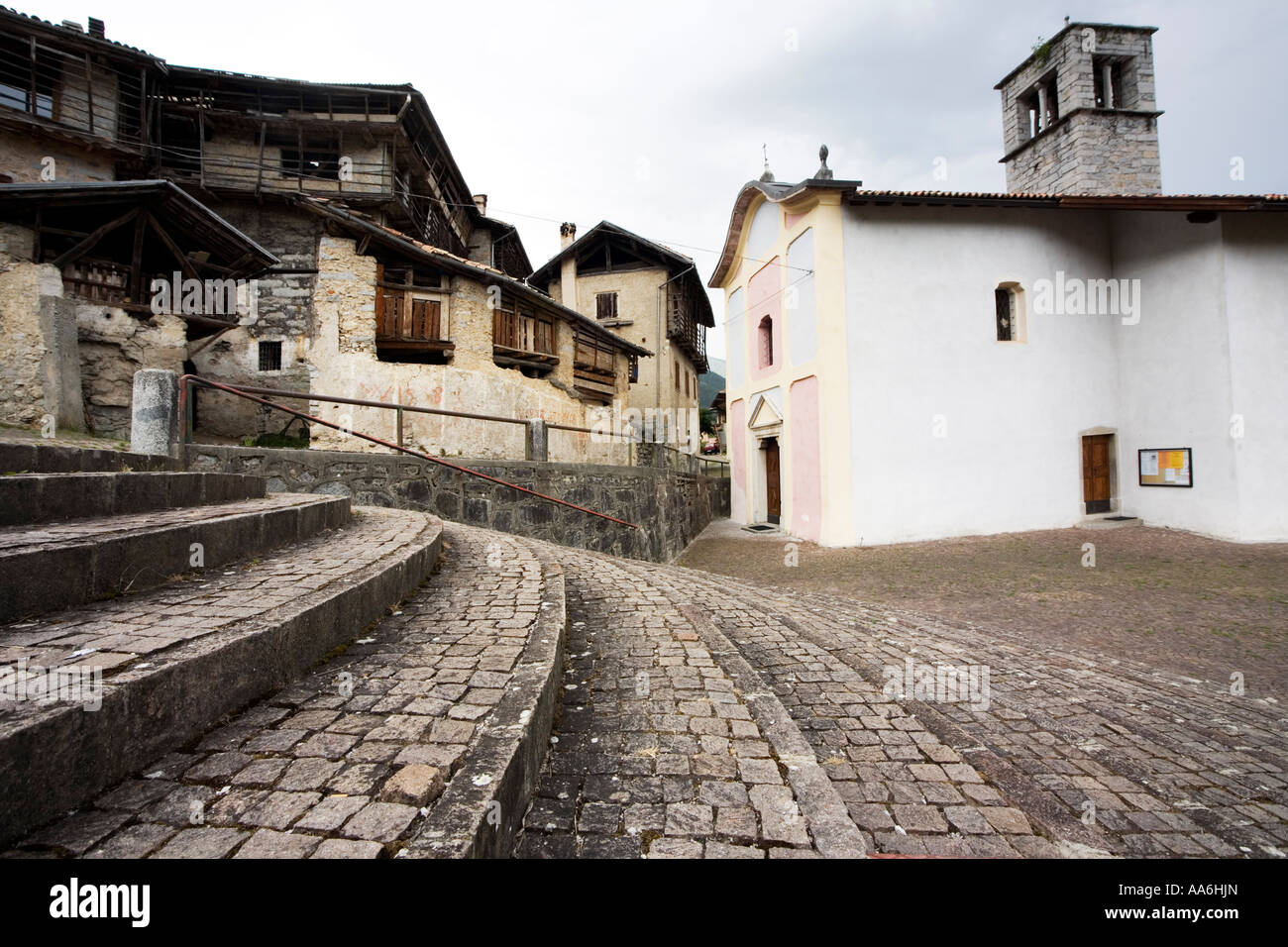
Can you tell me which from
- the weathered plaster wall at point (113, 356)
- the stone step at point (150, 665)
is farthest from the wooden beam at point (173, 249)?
the stone step at point (150, 665)

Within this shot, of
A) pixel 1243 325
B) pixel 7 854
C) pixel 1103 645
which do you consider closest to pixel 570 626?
pixel 7 854

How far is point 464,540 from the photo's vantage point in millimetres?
6191

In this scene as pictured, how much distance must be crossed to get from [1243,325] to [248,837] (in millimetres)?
17433

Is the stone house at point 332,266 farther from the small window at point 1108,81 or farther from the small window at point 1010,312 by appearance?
the small window at point 1108,81

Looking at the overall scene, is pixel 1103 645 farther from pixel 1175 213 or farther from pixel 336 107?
pixel 336 107

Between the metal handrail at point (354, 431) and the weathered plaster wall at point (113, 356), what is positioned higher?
the weathered plaster wall at point (113, 356)

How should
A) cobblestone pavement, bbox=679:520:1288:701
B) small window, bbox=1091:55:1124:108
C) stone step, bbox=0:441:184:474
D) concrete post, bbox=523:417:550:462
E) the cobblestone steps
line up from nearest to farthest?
the cobblestone steps
stone step, bbox=0:441:184:474
cobblestone pavement, bbox=679:520:1288:701
concrete post, bbox=523:417:550:462
small window, bbox=1091:55:1124:108

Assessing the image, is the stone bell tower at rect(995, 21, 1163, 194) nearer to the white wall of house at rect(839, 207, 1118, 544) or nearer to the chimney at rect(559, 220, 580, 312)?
the white wall of house at rect(839, 207, 1118, 544)

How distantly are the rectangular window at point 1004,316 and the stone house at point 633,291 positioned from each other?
609 inches

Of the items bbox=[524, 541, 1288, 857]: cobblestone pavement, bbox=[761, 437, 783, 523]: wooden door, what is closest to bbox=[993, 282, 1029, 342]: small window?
bbox=[761, 437, 783, 523]: wooden door

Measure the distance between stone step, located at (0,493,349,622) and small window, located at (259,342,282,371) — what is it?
59.2ft

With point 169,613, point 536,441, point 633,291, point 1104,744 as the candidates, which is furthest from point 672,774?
point 633,291

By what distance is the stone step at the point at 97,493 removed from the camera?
2.86m

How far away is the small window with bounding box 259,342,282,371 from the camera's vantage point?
18.8 meters
